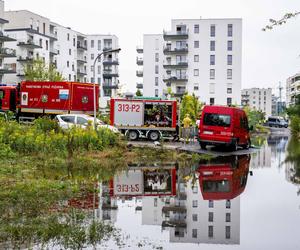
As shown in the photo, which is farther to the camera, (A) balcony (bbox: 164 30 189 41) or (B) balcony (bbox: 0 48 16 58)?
(A) balcony (bbox: 164 30 189 41)

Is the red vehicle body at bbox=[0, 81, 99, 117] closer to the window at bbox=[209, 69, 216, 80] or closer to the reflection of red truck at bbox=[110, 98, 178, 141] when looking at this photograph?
the reflection of red truck at bbox=[110, 98, 178, 141]

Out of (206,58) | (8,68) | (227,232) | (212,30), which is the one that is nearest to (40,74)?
(8,68)

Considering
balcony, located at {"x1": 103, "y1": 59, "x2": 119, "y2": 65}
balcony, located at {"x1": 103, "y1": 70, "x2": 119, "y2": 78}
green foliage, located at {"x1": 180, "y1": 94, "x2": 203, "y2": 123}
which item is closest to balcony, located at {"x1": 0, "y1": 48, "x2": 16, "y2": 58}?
green foliage, located at {"x1": 180, "y1": 94, "x2": 203, "y2": 123}

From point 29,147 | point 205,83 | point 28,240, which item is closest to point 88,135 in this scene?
point 29,147

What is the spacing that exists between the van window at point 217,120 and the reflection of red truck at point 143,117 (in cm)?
579

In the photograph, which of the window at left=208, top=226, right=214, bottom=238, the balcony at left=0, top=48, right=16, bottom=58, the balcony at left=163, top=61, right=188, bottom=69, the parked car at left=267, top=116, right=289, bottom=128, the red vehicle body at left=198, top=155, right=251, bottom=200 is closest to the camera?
the window at left=208, top=226, right=214, bottom=238

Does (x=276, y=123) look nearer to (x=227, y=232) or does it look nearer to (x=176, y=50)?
(x=176, y=50)

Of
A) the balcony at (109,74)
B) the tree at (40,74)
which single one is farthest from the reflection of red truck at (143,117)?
the balcony at (109,74)

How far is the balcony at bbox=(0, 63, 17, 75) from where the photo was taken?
247 ft

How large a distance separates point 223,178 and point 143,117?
17023 mm

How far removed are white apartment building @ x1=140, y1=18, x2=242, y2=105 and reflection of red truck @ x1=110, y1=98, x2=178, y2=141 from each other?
215 feet

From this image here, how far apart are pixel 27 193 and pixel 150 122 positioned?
22168 mm

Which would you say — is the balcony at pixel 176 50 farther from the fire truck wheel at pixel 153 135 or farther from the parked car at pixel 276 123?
the fire truck wheel at pixel 153 135

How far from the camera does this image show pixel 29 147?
69.0 ft
